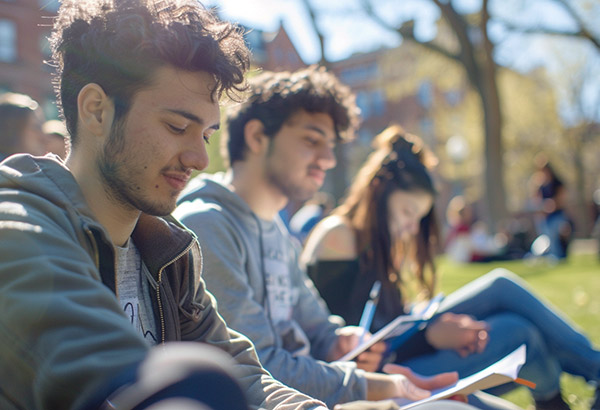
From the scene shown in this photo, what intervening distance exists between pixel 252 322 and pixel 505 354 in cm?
130

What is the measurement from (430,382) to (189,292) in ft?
3.43

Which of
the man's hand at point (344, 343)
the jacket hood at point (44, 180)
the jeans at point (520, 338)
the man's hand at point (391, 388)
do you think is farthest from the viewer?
the jeans at point (520, 338)

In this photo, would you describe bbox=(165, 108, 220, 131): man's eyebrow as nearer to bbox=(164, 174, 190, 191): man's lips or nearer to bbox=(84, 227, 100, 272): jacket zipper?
bbox=(164, 174, 190, 191): man's lips

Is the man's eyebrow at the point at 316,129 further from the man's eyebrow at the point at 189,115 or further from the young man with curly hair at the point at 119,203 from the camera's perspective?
the man's eyebrow at the point at 189,115

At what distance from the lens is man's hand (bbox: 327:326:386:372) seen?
230cm

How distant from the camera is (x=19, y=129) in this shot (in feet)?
12.8

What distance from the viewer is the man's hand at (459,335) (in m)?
2.60

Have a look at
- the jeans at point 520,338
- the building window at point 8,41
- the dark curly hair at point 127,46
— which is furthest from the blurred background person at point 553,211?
the building window at point 8,41

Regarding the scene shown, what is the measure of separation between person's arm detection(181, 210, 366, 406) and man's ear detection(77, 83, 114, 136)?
0.74m

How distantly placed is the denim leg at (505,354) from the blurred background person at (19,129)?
284 centimetres

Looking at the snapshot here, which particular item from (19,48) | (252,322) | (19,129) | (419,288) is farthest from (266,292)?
(19,48)

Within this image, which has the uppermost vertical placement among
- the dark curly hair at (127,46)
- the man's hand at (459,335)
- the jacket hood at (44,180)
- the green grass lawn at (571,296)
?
the dark curly hair at (127,46)

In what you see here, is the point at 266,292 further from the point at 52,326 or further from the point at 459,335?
the point at 52,326

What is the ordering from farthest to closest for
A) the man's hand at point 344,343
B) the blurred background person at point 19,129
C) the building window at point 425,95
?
the building window at point 425,95
the blurred background person at point 19,129
the man's hand at point 344,343
